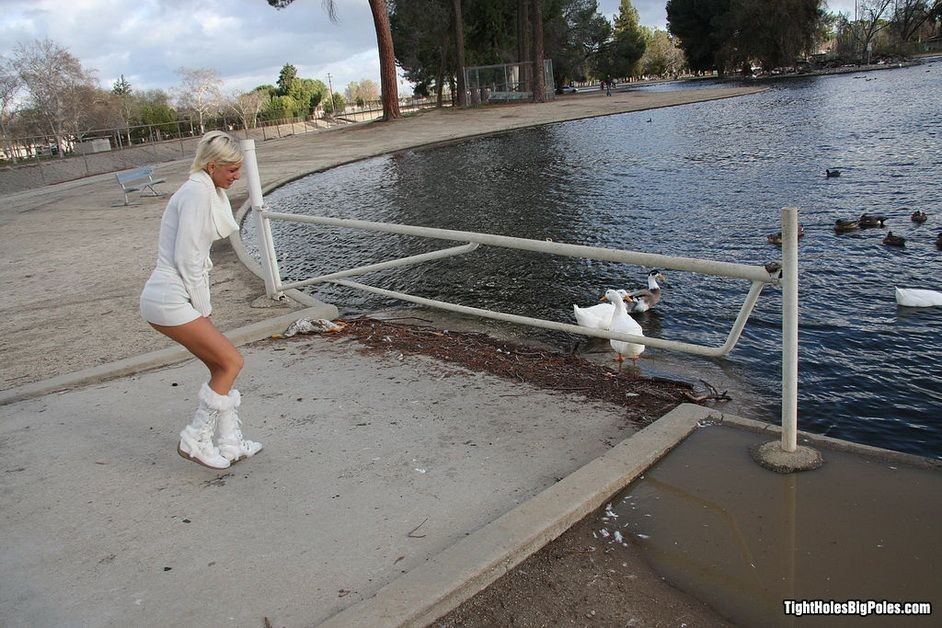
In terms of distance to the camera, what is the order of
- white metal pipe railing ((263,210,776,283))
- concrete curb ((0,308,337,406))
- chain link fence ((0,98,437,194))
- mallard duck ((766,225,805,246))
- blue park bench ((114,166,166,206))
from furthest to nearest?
1. chain link fence ((0,98,437,194))
2. blue park bench ((114,166,166,206))
3. mallard duck ((766,225,805,246))
4. concrete curb ((0,308,337,406))
5. white metal pipe railing ((263,210,776,283))

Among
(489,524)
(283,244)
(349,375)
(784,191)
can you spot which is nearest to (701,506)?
(489,524)

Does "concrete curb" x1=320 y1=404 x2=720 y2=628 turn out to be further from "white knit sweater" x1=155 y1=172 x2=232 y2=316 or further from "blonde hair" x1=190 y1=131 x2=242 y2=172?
"blonde hair" x1=190 y1=131 x2=242 y2=172

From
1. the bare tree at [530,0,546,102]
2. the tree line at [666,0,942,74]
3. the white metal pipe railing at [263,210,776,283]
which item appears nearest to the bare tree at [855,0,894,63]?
the tree line at [666,0,942,74]

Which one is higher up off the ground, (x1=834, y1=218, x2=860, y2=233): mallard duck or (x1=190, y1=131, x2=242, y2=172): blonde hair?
(x1=190, y1=131, x2=242, y2=172): blonde hair

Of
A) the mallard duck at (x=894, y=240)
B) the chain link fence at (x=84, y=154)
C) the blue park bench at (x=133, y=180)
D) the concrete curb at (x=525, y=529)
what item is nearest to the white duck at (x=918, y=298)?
the mallard duck at (x=894, y=240)

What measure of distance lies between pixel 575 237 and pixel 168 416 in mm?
8191

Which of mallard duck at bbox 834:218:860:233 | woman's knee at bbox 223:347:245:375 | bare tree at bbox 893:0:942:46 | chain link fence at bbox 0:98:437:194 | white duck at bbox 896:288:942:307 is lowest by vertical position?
white duck at bbox 896:288:942:307

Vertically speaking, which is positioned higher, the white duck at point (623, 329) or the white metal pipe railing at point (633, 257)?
the white metal pipe railing at point (633, 257)

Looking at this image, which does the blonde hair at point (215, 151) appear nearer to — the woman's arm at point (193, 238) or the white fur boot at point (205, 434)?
the woman's arm at point (193, 238)

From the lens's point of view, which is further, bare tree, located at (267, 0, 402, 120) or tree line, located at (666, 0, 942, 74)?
tree line, located at (666, 0, 942, 74)

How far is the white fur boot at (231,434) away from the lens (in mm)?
3863

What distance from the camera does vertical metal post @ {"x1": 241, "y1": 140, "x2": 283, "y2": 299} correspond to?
6.78m

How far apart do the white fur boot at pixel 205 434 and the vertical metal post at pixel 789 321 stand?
2895 mm

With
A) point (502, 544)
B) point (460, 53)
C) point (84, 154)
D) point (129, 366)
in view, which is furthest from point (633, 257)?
point (460, 53)
